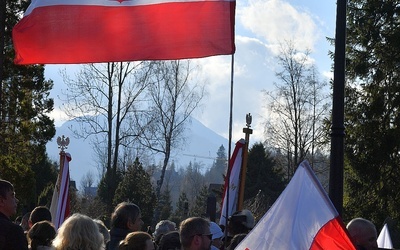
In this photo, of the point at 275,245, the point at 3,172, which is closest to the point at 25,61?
the point at 275,245

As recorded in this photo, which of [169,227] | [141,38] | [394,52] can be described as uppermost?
[394,52]

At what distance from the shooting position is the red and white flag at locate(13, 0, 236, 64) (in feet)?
26.7

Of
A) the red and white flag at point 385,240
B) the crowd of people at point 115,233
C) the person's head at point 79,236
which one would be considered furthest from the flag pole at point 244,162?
the person's head at point 79,236

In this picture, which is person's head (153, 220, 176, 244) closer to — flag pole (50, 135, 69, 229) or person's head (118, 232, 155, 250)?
person's head (118, 232, 155, 250)

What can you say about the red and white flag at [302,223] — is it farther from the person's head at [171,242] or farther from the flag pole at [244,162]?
the flag pole at [244,162]

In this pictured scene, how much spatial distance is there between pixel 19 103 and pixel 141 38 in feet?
75.7

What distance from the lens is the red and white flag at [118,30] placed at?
8.12m

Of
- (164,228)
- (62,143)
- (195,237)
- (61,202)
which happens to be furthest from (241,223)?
(62,143)

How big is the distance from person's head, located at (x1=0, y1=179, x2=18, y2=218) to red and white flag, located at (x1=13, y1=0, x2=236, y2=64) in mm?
2313

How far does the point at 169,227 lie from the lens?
9016 millimetres

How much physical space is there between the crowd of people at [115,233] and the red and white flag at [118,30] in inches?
69.1

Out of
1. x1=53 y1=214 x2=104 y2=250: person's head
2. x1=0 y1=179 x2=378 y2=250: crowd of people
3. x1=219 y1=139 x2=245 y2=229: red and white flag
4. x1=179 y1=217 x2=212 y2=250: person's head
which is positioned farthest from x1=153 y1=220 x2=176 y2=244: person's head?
x1=219 y1=139 x2=245 y2=229: red and white flag

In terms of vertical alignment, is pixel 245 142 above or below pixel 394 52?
below

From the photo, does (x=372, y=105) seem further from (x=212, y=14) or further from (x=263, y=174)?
(x=212, y=14)
